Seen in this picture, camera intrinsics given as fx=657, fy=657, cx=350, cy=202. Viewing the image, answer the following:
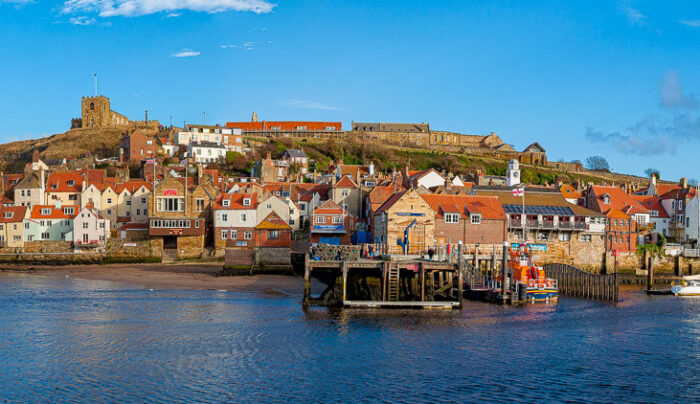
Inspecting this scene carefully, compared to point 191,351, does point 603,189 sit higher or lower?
higher

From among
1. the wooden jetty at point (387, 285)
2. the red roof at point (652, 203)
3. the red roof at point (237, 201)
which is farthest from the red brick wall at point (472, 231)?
the red roof at point (652, 203)

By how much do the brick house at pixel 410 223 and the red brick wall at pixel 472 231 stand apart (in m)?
2.72

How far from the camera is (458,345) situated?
30.8m

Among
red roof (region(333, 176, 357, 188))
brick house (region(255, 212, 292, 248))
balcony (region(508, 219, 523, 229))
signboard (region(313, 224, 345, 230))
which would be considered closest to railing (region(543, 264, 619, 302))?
balcony (region(508, 219, 523, 229))

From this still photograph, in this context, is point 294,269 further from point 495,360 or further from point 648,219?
point 648,219

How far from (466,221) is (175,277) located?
85.0 ft

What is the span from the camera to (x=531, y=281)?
45.8m

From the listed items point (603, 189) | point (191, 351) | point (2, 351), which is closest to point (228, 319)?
point (191, 351)

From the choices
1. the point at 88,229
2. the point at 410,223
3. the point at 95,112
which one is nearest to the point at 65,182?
the point at 88,229

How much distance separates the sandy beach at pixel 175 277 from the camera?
5122cm

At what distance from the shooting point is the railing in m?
47.7

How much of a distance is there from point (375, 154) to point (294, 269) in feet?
210

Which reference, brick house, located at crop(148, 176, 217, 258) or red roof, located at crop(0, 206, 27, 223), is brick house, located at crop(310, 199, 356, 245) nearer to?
brick house, located at crop(148, 176, 217, 258)

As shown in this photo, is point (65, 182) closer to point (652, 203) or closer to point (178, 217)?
point (178, 217)
